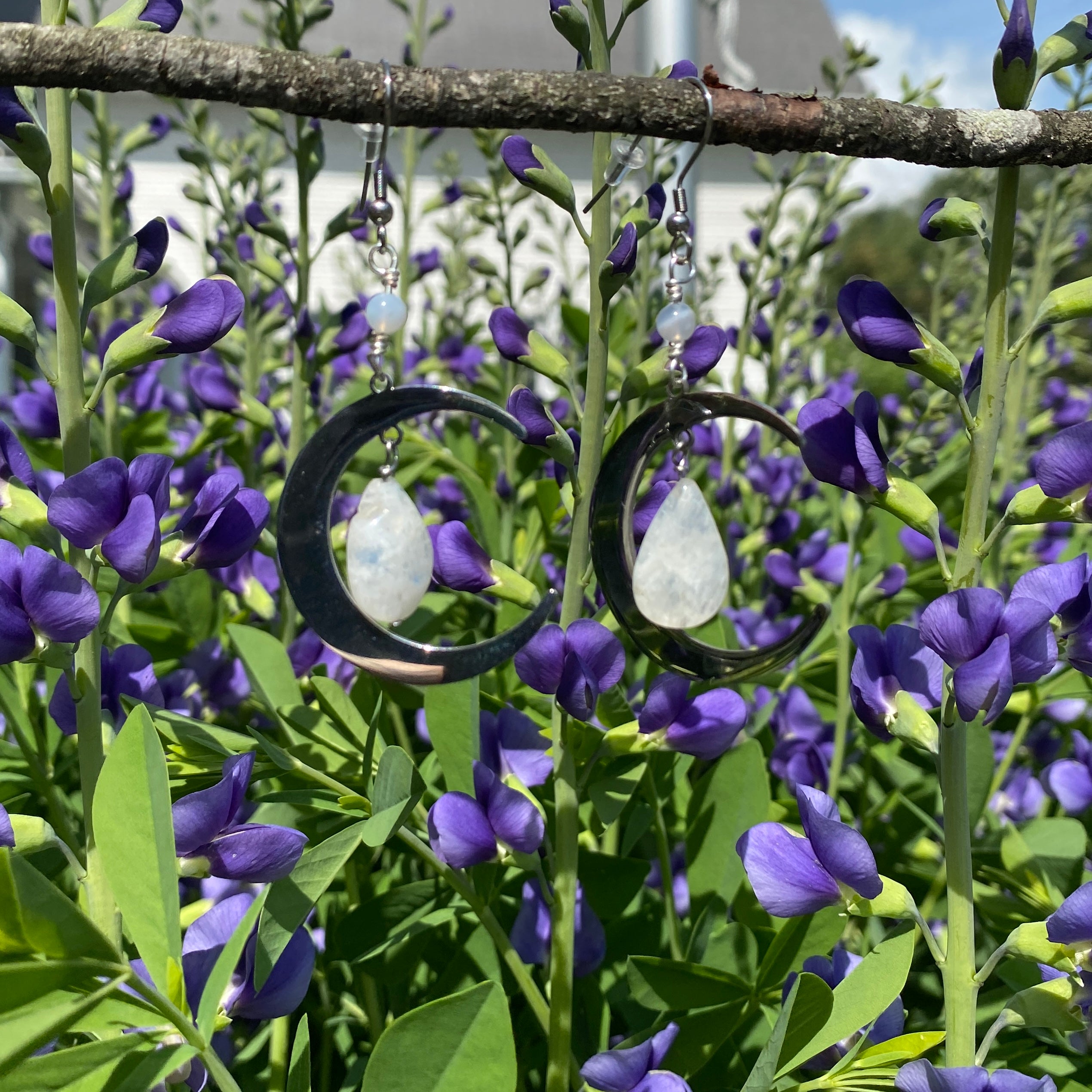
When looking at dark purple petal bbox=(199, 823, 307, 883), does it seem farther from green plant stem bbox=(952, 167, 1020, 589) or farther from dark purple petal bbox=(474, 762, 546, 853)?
green plant stem bbox=(952, 167, 1020, 589)

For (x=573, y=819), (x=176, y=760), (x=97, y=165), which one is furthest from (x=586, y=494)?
(x=97, y=165)

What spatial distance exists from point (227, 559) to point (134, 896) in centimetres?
25

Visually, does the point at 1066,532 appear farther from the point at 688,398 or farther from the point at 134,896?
the point at 134,896

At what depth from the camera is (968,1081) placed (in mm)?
519

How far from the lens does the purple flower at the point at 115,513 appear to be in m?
0.59

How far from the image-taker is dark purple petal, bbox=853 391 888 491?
0.62 m

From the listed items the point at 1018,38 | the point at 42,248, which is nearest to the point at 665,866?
the point at 1018,38

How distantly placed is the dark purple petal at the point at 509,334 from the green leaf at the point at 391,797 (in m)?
0.31

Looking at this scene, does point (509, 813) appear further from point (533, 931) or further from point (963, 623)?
point (963, 623)

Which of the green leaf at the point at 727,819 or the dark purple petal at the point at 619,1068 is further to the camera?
the green leaf at the point at 727,819

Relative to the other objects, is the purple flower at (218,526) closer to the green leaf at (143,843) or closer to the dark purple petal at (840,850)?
the green leaf at (143,843)

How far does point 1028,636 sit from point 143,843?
0.46m

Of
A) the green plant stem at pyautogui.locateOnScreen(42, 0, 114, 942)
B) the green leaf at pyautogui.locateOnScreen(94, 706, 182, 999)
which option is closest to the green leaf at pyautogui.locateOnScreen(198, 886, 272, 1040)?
the green leaf at pyautogui.locateOnScreen(94, 706, 182, 999)

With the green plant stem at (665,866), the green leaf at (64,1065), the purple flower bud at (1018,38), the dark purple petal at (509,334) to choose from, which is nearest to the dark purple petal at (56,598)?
the green leaf at (64,1065)
